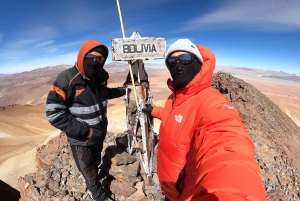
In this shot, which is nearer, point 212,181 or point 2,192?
point 212,181

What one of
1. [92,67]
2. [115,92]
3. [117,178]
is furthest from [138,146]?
[92,67]

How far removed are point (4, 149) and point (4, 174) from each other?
3.39m

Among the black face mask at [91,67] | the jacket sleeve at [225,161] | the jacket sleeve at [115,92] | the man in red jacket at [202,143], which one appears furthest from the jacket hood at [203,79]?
the jacket sleeve at [115,92]

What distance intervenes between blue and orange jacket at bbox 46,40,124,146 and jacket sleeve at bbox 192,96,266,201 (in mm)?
1915

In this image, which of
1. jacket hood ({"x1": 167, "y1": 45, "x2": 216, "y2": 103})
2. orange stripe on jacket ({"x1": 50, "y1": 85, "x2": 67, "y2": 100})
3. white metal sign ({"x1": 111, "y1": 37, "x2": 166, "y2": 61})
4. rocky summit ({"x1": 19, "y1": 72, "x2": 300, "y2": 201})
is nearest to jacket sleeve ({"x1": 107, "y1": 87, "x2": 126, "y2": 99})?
white metal sign ({"x1": 111, "y1": 37, "x2": 166, "y2": 61})

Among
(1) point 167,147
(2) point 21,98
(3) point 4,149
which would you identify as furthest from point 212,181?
(2) point 21,98

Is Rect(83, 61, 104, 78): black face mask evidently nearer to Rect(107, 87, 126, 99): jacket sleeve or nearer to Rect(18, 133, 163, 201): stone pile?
Rect(107, 87, 126, 99): jacket sleeve

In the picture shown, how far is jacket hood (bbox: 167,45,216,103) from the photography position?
73.5 inches

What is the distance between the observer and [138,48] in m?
2.87

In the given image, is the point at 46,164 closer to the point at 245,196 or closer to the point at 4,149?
the point at 245,196

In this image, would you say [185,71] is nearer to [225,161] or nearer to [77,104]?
[225,161]

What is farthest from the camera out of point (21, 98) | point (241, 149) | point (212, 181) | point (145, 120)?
point (21, 98)

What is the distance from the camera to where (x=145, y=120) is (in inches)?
135

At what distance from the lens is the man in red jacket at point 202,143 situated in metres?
0.98
